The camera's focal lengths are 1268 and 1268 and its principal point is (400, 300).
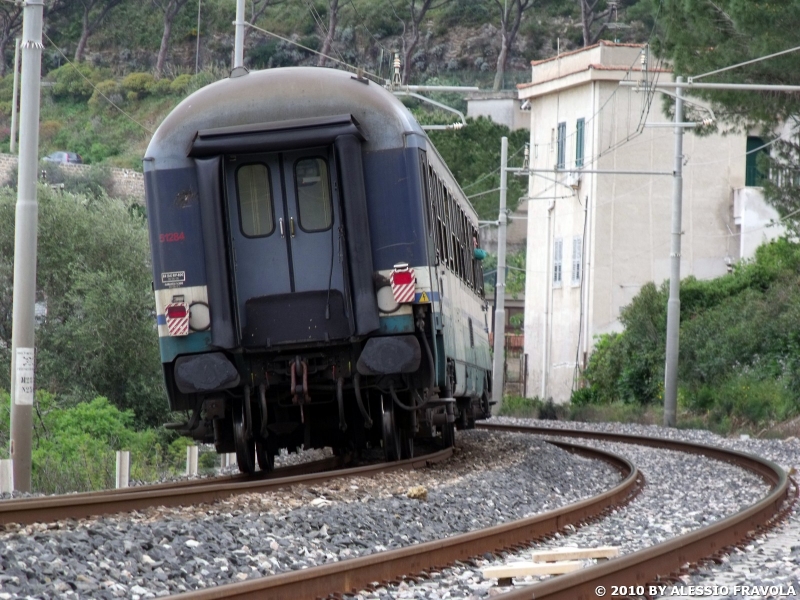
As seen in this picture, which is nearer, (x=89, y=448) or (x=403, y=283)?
(x=403, y=283)

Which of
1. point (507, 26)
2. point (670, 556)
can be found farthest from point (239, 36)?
point (507, 26)

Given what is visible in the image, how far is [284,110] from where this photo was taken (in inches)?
464

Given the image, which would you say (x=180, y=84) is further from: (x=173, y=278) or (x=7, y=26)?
(x=173, y=278)

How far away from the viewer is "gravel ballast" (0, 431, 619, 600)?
634 centimetres

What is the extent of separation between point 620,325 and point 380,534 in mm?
31630

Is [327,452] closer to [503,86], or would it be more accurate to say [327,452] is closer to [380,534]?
[380,534]

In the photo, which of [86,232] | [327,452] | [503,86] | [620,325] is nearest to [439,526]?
[327,452]

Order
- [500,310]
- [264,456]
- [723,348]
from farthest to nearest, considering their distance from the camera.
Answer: [500,310] → [723,348] → [264,456]

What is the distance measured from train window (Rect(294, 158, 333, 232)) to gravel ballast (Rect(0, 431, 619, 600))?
2.41 m

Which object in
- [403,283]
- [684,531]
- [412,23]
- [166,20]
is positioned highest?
[412,23]

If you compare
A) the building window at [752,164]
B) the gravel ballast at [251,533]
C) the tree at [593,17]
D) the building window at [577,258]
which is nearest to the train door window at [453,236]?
the gravel ballast at [251,533]

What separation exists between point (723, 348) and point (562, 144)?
12825mm

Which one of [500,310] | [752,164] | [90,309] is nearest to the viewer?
[90,309]

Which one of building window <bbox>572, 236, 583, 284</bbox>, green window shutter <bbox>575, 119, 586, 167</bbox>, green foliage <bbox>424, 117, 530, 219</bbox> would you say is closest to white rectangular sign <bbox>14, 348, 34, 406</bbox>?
building window <bbox>572, 236, 583, 284</bbox>
